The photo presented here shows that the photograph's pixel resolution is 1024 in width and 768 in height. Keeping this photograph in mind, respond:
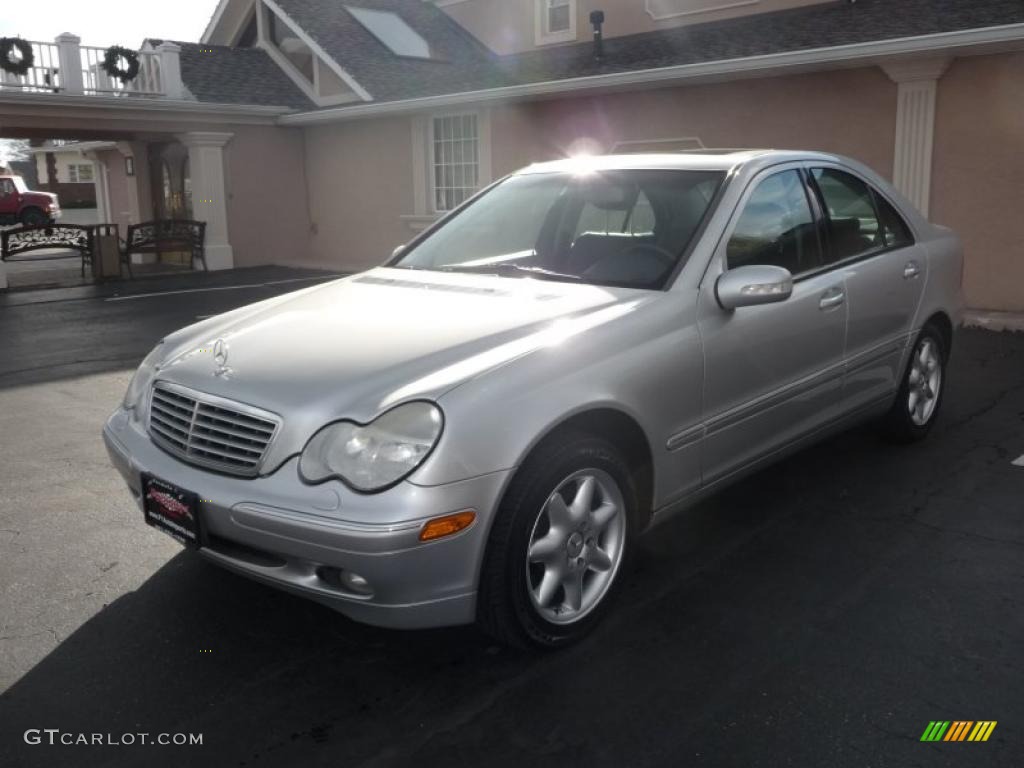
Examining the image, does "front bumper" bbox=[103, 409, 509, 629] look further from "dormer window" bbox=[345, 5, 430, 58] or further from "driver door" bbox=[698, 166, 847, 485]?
"dormer window" bbox=[345, 5, 430, 58]

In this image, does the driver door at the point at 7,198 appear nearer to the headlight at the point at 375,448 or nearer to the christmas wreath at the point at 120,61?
the christmas wreath at the point at 120,61

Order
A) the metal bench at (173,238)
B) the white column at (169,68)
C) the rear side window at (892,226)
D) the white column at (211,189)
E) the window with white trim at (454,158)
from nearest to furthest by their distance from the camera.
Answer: the rear side window at (892,226) < the window with white trim at (454,158) < the metal bench at (173,238) < the white column at (169,68) < the white column at (211,189)

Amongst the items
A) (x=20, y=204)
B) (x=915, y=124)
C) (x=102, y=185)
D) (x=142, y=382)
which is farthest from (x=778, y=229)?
(x=20, y=204)

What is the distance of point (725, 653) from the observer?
3.11 m

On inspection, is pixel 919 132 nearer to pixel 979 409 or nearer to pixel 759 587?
pixel 979 409

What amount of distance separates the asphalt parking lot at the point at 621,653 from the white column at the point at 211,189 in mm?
13748

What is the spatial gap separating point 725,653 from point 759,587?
21.9 inches

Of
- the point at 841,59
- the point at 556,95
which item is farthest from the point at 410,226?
the point at 841,59

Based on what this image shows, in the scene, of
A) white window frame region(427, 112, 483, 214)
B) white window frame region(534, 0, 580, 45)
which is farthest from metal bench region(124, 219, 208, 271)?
white window frame region(534, 0, 580, 45)

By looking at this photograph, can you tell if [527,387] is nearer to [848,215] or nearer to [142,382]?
[142,382]

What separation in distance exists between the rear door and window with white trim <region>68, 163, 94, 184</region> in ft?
159

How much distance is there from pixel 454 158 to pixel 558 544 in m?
13.8

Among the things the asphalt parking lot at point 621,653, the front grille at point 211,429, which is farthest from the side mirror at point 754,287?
the front grille at point 211,429

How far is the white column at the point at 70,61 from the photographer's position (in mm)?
16047
